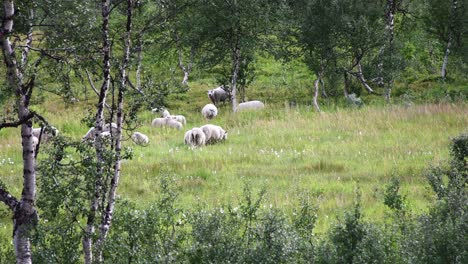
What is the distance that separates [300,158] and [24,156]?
11.9 meters

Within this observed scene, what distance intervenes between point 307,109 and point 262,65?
1855 cm

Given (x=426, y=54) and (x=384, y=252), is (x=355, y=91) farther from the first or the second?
(x=384, y=252)

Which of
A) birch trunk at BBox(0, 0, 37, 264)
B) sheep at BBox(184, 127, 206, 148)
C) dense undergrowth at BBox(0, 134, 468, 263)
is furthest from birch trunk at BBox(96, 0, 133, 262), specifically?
sheep at BBox(184, 127, 206, 148)

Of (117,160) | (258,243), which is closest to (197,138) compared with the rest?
(117,160)

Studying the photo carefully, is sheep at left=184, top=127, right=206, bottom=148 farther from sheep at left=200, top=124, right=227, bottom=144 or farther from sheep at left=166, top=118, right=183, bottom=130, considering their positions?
sheep at left=166, top=118, right=183, bottom=130

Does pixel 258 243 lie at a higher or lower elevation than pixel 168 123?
lower

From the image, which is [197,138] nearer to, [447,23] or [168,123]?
[168,123]

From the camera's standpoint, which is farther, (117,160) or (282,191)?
(282,191)

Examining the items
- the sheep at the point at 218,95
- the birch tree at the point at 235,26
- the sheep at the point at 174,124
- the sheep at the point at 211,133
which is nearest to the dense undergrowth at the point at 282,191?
the sheep at the point at 211,133

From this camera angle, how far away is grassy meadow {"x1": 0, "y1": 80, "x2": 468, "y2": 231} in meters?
14.1

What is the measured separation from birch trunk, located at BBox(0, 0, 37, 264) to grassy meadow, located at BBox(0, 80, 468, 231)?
420 cm

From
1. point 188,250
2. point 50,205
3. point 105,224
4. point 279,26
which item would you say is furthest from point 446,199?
point 279,26

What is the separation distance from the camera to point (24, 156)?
7.36 meters

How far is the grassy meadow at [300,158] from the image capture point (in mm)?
14149
